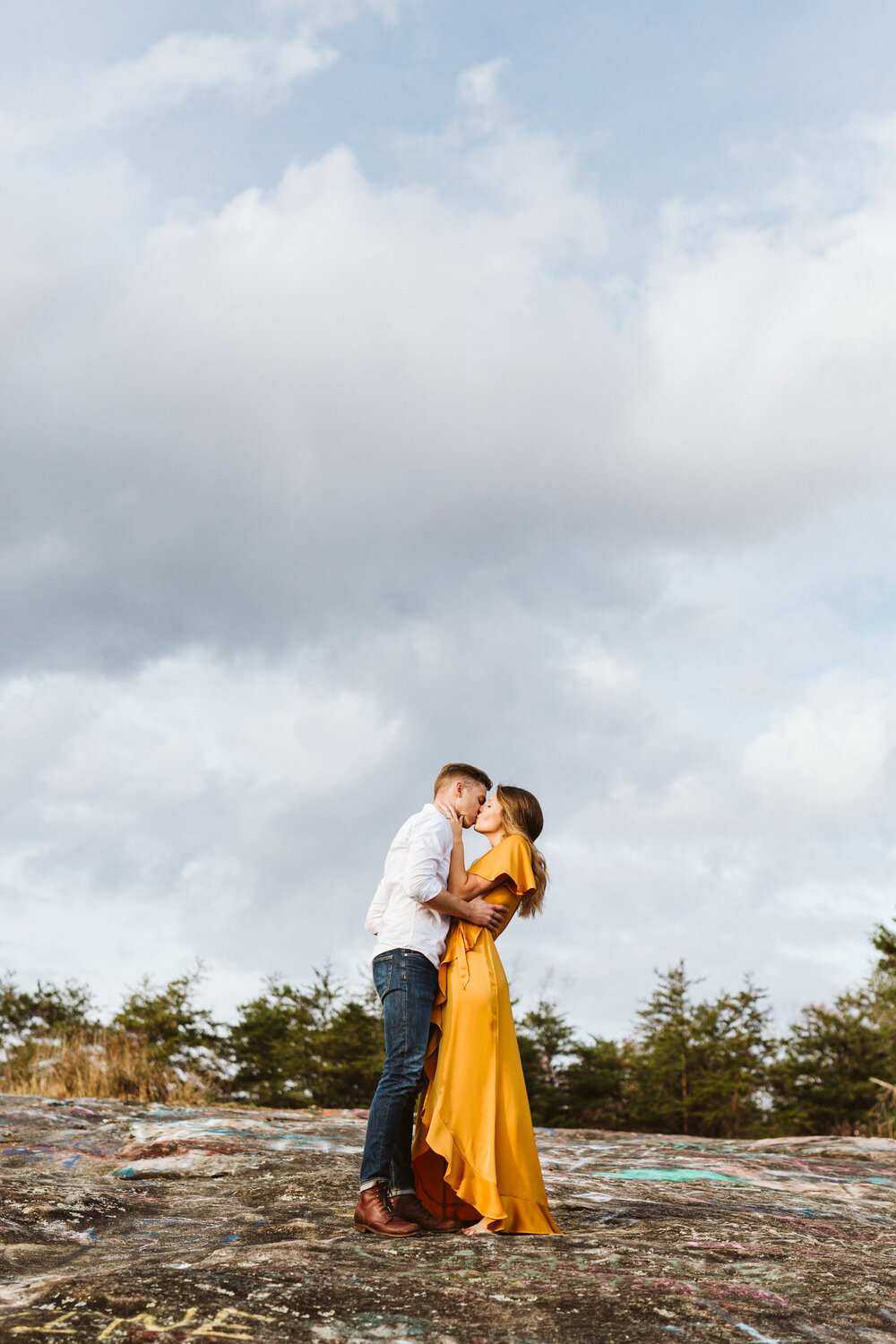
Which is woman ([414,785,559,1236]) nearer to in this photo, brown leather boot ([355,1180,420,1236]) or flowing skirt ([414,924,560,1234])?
flowing skirt ([414,924,560,1234])

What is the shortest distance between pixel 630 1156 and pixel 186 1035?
935 centimetres

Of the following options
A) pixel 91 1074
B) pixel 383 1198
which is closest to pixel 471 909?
pixel 383 1198

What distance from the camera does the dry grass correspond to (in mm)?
10914

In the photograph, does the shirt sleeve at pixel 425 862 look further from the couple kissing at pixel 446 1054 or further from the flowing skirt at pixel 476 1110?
the flowing skirt at pixel 476 1110

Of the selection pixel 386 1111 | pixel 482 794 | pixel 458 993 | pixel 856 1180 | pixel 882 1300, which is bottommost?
pixel 856 1180

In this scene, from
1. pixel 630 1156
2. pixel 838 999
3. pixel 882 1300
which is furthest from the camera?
pixel 838 999

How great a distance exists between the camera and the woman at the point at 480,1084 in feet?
12.5

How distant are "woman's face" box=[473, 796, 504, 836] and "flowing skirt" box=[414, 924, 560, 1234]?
443 millimetres

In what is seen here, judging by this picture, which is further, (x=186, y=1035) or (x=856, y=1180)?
(x=186, y=1035)

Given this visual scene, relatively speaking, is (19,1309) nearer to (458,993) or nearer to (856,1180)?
(458,993)

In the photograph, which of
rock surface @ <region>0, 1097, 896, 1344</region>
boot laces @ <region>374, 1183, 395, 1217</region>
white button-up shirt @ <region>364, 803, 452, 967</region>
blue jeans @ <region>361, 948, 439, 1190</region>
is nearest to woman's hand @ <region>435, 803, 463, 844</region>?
white button-up shirt @ <region>364, 803, 452, 967</region>

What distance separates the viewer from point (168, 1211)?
4.74 meters

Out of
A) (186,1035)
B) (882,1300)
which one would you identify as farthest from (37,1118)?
(186,1035)

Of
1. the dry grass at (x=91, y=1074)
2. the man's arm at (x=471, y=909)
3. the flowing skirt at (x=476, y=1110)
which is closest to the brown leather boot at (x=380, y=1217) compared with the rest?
the flowing skirt at (x=476, y=1110)
